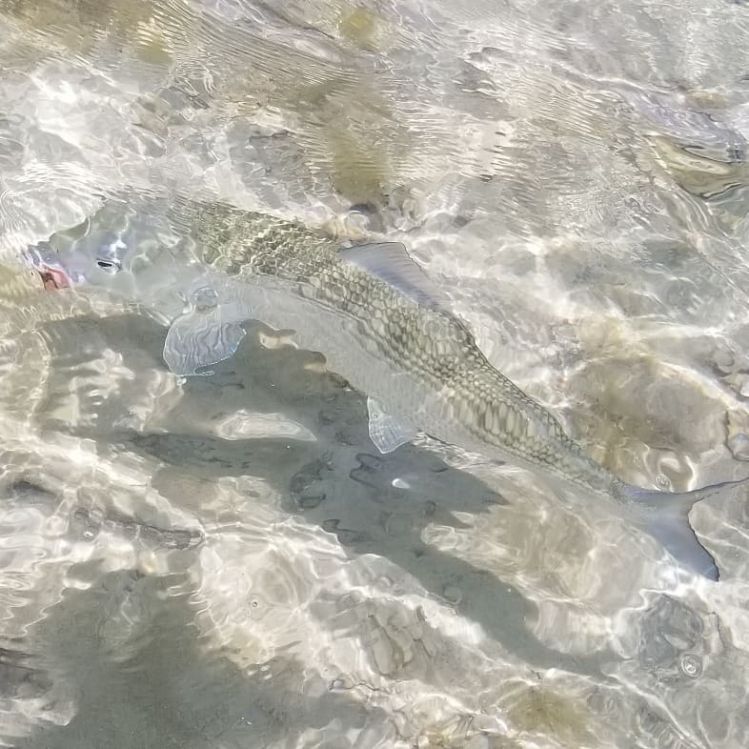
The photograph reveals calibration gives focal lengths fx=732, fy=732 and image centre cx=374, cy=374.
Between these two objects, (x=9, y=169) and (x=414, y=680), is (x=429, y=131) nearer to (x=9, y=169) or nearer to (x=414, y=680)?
(x=9, y=169)

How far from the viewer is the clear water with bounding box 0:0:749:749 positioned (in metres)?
4.49

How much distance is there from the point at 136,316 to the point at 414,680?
3.27 meters

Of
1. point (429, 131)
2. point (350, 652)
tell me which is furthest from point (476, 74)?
point (350, 652)

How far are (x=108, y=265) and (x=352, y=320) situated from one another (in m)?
1.99

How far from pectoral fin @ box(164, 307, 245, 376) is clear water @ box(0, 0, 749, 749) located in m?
0.27

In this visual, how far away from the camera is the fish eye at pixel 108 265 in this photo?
204 inches

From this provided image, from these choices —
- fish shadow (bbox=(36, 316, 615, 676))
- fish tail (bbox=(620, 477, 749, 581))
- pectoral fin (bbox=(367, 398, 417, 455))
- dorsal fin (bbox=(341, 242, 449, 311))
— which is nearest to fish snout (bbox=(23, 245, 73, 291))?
fish shadow (bbox=(36, 316, 615, 676))

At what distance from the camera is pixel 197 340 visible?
517cm

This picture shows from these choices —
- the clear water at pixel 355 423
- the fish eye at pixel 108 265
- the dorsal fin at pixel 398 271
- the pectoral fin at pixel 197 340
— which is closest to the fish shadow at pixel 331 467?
the clear water at pixel 355 423

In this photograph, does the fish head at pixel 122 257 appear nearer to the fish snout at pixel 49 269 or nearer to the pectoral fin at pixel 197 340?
the fish snout at pixel 49 269

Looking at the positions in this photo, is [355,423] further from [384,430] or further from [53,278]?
[53,278]

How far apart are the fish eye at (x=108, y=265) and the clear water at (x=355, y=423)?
396 millimetres

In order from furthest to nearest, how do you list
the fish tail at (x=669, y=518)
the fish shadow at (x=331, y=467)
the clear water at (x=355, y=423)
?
the fish shadow at (x=331, y=467) → the clear water at (x=355, y=423) → the fish tail at (x=669, y=518)

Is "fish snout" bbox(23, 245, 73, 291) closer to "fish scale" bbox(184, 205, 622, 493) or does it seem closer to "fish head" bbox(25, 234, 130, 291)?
"fish head" bbox(25, 234, 130, 291)
